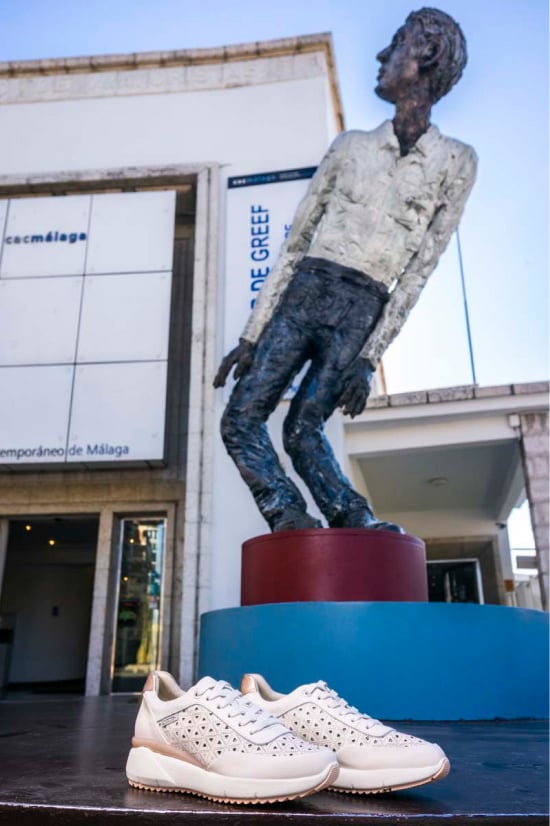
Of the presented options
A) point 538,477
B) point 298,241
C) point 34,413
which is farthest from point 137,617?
point 298,241

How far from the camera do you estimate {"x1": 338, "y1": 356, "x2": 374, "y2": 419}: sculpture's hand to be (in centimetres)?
338

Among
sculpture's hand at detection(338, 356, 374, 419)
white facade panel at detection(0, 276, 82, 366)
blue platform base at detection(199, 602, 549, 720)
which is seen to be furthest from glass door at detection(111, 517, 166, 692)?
sculpture's hand at detection(338, 356, 374, 419)

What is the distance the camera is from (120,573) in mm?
7500

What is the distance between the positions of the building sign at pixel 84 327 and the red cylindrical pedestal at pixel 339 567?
3.71m

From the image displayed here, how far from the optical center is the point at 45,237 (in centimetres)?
744

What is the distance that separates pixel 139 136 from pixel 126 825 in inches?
321

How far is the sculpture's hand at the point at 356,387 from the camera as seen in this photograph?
3.38 m

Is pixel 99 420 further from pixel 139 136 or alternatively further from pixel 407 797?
pixel 407 797

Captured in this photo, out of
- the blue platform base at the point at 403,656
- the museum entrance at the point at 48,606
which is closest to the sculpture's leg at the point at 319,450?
the blue platform base at the point at 403,656

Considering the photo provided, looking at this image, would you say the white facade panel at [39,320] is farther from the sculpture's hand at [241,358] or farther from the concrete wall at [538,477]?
the concrete wall at [538,477]

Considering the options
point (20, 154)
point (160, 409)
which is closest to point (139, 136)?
point (20, 154)

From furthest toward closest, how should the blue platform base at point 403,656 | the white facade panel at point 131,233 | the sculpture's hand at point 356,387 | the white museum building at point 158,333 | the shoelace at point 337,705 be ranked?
the white facade panel at point 131,233, the white museum building at point 158,333, the sculpture's hand at point 356,387, the blue platform base at point 403,656, the shoelace at point 337,705

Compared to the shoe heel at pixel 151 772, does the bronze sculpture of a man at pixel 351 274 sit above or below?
above

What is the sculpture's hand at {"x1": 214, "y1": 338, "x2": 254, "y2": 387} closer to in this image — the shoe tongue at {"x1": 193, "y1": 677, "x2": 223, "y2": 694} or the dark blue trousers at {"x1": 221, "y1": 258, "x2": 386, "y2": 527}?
the dark blue trousers at {"x1": 221, "y1": 258, "x2": 386, "y2": 527}
